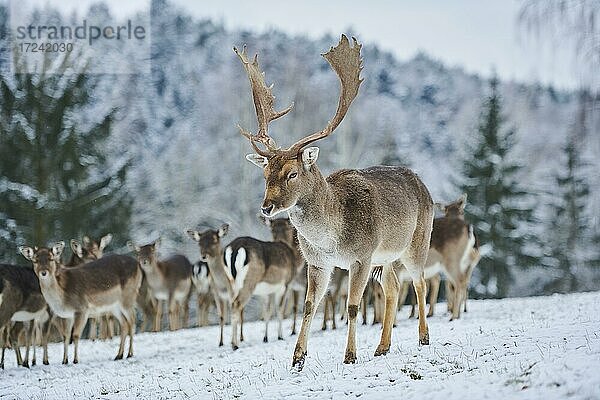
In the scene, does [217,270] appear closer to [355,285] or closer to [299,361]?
[299,361]

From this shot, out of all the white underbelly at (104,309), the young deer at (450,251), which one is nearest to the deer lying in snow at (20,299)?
the white underbelly at (104,309)

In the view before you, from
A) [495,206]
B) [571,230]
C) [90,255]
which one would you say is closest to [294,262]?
[90,255]

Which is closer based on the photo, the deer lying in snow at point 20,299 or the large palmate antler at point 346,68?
the large palmate antler at point 346,68

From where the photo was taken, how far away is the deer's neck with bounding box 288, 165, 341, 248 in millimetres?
7039

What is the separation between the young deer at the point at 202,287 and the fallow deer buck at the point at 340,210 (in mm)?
9960

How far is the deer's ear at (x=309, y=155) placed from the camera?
7.06m

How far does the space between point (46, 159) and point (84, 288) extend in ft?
36.9

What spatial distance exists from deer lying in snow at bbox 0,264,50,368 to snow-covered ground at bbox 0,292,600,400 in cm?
62

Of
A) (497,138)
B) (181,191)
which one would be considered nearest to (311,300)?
(497,138)

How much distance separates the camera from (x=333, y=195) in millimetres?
7332

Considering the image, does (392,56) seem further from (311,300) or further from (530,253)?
(311,300)

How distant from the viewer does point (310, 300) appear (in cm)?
730

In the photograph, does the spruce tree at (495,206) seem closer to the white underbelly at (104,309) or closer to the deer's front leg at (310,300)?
the white underbelly at (104,309)

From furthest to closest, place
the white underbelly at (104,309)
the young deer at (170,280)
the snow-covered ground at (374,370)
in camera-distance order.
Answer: the young deer at (170,280) < the white underbelly at (104,309) < the snow-covered ground at (374,370)
